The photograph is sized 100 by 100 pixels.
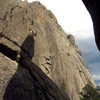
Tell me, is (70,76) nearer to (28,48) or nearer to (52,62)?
(52,62)

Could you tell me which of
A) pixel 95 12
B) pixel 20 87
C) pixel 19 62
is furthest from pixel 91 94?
pixel 95 12

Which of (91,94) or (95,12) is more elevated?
(91,94)

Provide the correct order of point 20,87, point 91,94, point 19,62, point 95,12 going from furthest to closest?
1. point 91,94
2. point 19,62
3. point 20,87
4. point 95,12

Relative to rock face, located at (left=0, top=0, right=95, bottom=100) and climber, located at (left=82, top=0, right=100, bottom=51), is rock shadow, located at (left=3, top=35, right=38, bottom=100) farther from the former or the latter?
climber, located at (left=82, top=0, right=100, bottom=51)

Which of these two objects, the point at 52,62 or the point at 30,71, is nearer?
the point at 30,71

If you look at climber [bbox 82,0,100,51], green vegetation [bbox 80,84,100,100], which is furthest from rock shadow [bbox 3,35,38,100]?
green vegetation [bbox 80,84,100,100]

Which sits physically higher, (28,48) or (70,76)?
(70,76)

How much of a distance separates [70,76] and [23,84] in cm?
5757

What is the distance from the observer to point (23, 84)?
116ft

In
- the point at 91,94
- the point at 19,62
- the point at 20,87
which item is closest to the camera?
the point at 20,87

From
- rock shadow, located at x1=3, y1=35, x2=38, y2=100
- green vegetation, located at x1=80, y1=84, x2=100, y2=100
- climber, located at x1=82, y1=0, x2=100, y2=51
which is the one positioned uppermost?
green vegetation, located at x1=80, y1=84, x2=100, y2=100

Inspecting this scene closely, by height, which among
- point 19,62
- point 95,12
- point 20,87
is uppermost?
point 19,62

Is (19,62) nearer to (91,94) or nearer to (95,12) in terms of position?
(95,12)

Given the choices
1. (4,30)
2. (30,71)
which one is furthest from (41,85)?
(4,30)
